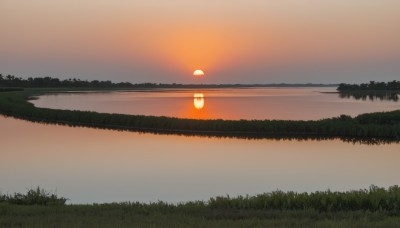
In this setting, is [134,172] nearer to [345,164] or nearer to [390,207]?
[345,164]

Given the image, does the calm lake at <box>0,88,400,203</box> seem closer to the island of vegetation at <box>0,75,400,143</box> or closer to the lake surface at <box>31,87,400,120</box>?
the island of vegetation at <box>0,75,400,143</box>

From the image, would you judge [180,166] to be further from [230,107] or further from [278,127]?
[230,107]

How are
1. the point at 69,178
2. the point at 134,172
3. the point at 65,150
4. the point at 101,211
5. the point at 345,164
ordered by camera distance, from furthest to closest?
the point at 65,150 < the point at 345,164 < the point at 134,172 < the point at 69,178 < the point at 101,211

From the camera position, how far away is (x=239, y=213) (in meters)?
8.84

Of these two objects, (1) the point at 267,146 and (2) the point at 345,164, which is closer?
(2) the point at 345,164

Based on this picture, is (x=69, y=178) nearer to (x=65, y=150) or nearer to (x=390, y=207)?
(x=65, y=150)

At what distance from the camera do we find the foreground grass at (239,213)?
7.79 m

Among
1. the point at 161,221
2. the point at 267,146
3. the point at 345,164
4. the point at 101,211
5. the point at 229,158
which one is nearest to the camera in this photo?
the point at 161,221

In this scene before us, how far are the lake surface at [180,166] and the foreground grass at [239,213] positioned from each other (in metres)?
5.22

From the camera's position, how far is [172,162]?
22.5 metres

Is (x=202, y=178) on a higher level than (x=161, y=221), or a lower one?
lower

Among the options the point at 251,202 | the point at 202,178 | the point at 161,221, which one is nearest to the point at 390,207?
the point at 251,202

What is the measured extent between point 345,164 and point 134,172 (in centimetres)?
1007

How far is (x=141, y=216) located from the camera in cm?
848
